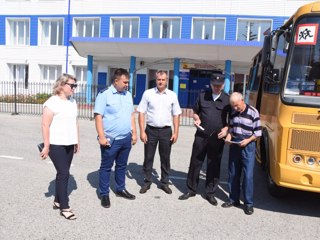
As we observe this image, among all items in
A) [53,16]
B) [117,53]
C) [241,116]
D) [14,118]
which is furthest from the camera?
[53,16]

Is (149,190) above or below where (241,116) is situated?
below

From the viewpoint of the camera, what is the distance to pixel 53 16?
26.4 metres

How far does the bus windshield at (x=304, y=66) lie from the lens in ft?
14.9

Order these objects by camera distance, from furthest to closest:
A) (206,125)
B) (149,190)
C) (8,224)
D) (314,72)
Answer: (149,190) → (206,125) → (314,72) → (8,224)

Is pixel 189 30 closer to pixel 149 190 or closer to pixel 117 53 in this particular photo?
pixel 117 53

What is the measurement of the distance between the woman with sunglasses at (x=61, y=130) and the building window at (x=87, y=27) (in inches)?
882

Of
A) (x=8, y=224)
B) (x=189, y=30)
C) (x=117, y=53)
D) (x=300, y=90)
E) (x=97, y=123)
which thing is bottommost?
(x=8, y=224)

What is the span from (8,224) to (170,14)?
2146 cm

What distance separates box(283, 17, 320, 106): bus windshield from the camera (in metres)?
4.54

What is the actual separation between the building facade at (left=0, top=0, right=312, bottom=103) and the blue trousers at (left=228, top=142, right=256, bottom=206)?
14.9 metres

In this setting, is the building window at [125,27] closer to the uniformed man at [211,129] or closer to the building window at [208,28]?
the building window at [208,28]

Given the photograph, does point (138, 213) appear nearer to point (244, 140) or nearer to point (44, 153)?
point (44, 153)

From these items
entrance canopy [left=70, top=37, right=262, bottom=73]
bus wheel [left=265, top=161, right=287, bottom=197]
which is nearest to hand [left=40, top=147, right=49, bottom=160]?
bus wheel [left=265, top=161, right=287, bottom=197]

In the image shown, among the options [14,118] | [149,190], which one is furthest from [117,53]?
[149,190]
